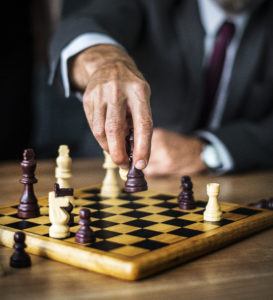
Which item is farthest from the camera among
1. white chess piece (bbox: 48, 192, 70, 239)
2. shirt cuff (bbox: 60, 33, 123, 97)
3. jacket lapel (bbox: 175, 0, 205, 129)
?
jacket lapel (bbox: 175, 0, 205, 129)

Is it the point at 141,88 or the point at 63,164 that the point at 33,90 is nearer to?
the point at 63,164

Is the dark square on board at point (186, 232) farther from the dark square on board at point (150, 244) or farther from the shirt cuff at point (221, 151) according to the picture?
the shirt cuff at point (221, 151)

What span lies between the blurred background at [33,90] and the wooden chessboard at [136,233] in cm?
288

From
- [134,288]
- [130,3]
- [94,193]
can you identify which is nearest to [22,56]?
[130,3]

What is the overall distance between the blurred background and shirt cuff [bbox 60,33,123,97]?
223 centimetres

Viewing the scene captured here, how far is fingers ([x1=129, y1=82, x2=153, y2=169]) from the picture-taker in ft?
4.22

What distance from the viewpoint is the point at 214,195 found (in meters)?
1.28

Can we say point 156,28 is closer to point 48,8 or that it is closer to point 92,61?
point 92,61

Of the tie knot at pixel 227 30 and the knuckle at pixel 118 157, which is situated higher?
the tie knot at pixel 227 30

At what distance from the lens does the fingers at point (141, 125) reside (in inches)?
50.6

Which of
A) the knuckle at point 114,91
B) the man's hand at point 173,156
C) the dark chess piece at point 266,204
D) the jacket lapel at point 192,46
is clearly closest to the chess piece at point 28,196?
the knuckle at point 114,91

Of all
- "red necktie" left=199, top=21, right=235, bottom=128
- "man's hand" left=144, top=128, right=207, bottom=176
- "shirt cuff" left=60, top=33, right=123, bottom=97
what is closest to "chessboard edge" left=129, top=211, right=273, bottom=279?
"man's hand" left=144, top=128, right=207, bottom=176

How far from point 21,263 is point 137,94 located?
0.60 metres

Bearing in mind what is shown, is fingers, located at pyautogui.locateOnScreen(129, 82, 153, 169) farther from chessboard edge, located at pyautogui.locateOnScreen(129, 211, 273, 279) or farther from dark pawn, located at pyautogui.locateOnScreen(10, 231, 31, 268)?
dark pawn, located at pyautogui.locateOnScreen(10, 231, 31, 268)
